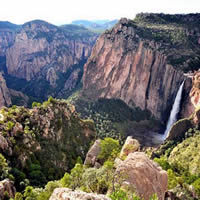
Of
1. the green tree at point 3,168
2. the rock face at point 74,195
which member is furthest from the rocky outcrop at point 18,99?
the rock face at point 74,195

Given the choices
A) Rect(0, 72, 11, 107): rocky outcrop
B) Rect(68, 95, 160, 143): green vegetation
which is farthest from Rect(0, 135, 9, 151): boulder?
Rect(0, 72, 11, 107): rocky outcrop

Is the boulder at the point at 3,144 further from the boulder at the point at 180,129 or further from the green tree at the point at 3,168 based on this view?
the boulder at the point at 180,129

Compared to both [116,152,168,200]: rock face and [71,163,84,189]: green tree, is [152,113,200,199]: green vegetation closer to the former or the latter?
[116,152,168,200]: rock face

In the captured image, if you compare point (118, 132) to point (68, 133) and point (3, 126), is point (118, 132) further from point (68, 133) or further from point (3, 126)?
point (3, 126)

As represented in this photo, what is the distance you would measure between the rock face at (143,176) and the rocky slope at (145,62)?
83.8 metres

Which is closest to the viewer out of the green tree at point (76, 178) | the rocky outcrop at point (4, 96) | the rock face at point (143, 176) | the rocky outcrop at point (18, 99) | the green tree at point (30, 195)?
the rock face at point (143, 176)

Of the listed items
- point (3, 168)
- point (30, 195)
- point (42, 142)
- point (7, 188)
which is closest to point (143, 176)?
point (30, 195)

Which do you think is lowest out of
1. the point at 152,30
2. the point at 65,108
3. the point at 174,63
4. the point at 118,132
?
the point at 118,132

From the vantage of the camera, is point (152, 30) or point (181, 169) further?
point (152, 30)

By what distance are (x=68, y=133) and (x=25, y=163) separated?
18.2 meters

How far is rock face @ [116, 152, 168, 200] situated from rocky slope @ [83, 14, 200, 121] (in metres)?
83.8

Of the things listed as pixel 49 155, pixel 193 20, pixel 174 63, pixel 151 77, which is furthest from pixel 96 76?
pixel 49 155

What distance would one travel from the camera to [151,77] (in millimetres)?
124938

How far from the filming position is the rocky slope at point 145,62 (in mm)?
118031
